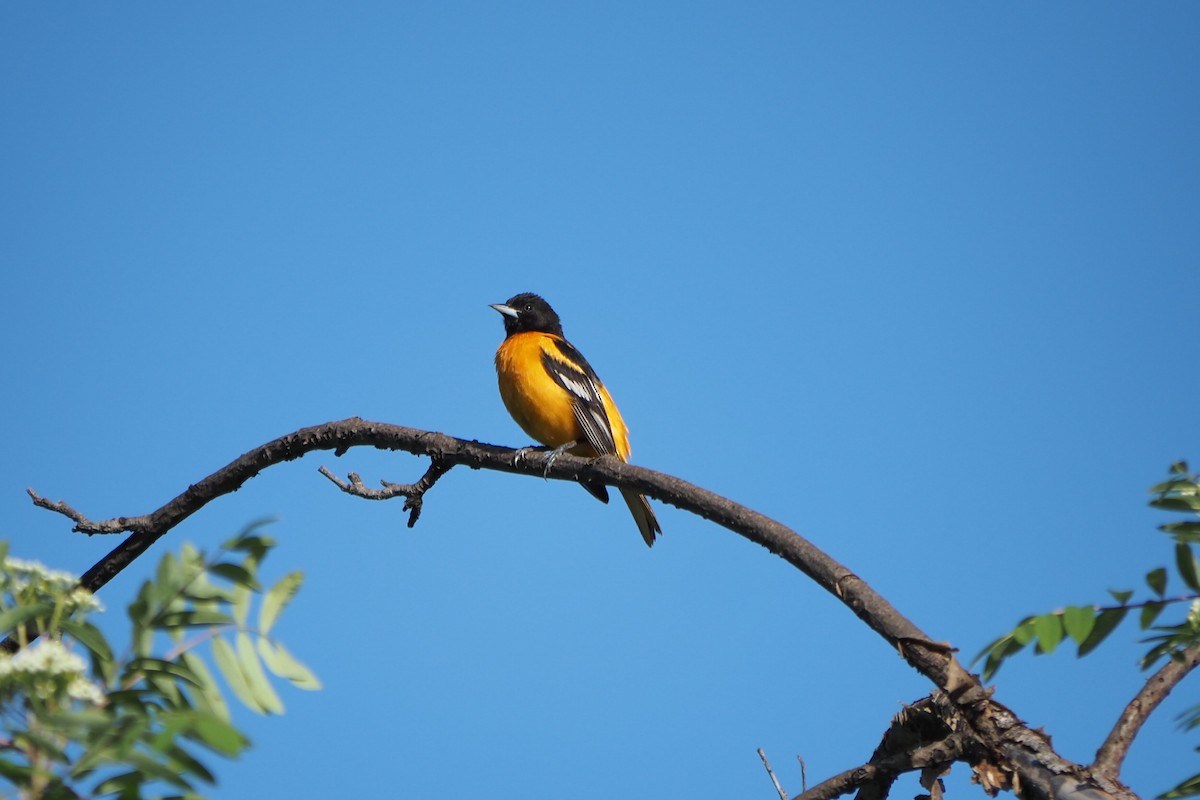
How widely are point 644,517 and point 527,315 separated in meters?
2.11

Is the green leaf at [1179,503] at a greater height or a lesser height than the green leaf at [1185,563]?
greater

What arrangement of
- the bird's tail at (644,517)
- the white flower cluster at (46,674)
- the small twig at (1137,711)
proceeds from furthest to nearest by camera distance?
the bird's tail at (644,517) < the small twig at (1137,711) < the white flower cluster at (46,674)

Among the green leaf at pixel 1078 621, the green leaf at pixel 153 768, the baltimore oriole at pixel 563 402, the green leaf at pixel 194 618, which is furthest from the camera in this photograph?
the baltimore oriole at pixel 563 402

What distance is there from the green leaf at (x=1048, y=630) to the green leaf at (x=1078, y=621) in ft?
0.06

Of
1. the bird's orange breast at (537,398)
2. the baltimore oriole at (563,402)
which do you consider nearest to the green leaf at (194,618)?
the baltimore oriole at (563,402)

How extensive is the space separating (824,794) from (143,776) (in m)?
2.41

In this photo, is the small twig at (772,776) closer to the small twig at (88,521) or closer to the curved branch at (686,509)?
the curved branch at (686,509)

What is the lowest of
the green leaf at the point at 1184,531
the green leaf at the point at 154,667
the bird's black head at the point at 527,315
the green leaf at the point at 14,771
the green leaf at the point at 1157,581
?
the green leaf at the point at 14,771

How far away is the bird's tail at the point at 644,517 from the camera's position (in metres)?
7.49

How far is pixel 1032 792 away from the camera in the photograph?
2721 mm

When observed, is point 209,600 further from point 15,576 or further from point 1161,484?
point 1161,484

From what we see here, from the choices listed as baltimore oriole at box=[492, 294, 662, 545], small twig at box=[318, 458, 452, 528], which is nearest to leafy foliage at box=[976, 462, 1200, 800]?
small twig at box=[318, 458, 452, 528]

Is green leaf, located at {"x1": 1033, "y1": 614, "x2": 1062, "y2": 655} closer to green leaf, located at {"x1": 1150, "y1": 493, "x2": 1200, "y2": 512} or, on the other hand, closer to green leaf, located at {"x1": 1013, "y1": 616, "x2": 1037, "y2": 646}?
green leaf, located at {"x1": 1013, "y1": 616, "x2": 1037, "y2": 646}

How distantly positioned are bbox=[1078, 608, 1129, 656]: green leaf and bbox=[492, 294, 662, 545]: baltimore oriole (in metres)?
4.66
